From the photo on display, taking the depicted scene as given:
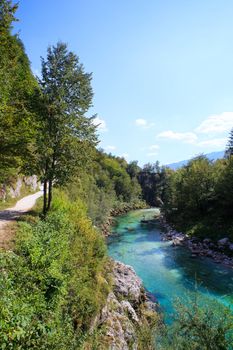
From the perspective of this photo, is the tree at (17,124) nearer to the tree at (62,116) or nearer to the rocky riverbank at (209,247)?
the tree at (62,116)

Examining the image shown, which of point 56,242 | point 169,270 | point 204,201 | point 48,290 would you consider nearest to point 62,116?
point 56,242

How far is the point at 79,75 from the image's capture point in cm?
2025

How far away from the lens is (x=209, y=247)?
39156 mm

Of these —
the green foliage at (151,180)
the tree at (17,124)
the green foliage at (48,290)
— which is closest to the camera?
the green foliage at (48,290)

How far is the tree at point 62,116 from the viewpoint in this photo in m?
19.5

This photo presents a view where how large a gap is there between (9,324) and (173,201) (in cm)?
5952

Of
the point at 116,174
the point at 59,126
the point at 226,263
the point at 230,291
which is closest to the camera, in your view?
the point at 59,126

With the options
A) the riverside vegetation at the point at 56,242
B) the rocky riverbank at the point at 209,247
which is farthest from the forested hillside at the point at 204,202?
the riverside vegetation at the point at 56,242

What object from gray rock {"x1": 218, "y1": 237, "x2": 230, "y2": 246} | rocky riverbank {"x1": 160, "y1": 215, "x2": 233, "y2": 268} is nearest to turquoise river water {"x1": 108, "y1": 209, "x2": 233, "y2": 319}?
rocky riverbank {"x1": 160, "y1": 215, "x2": 233, "y2": 268}

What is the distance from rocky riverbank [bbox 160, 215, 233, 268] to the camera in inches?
1358

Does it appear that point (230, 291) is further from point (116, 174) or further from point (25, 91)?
point (116, 174)

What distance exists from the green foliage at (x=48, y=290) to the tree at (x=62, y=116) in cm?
424

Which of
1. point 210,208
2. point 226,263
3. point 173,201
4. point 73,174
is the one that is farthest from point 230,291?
point 173,201

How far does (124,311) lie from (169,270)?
44.6 feet
